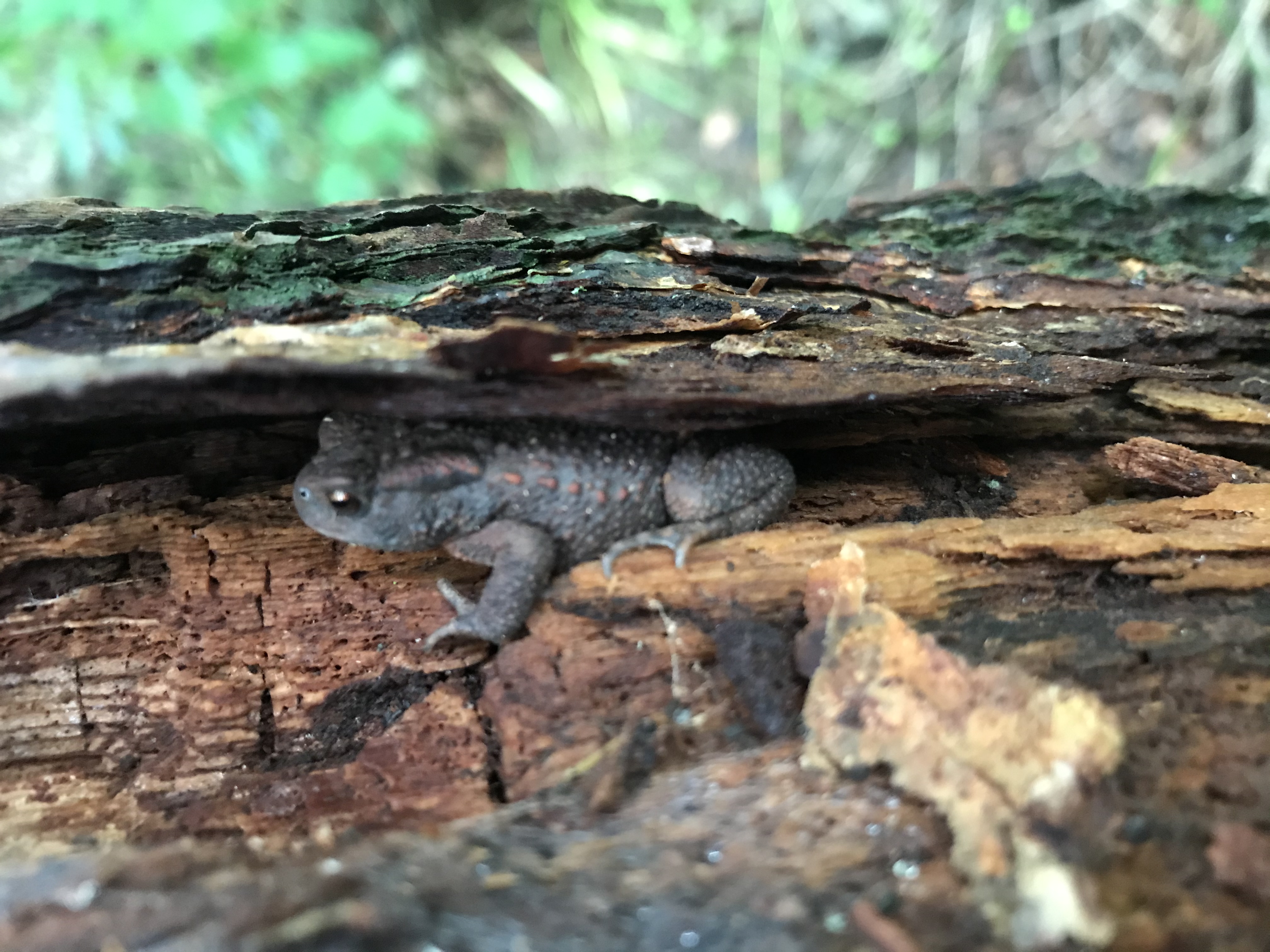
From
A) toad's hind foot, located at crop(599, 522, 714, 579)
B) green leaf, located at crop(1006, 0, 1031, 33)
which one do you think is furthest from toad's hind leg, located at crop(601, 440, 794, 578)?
green leaf, located at crop(1006, 0, 1031, 33)

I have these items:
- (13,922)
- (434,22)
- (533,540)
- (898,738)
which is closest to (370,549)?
(533,540)

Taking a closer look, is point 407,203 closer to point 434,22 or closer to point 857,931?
point 857,931

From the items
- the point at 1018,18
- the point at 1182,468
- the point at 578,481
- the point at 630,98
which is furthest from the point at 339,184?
the point at 1182,468

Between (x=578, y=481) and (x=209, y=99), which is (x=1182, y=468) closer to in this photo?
(x=578, y=481)

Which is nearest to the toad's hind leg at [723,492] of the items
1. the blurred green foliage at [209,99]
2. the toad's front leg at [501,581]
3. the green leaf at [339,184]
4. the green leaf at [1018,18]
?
the toad's front leg at [501,581]

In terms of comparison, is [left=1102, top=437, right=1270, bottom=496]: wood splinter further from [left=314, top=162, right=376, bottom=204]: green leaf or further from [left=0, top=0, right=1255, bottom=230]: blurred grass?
[left=314, top=162, right=376, bottom=204]: green leaf
